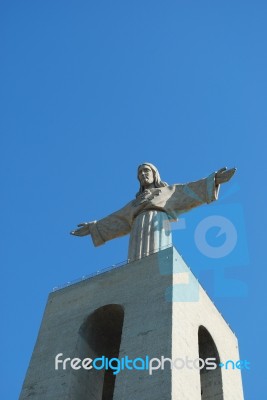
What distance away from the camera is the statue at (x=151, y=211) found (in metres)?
17.9

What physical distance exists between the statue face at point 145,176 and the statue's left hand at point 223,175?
2.53 metres

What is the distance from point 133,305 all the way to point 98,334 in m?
1.63

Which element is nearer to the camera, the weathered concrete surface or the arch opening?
the weathered concrete surface

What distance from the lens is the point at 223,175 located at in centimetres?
1838

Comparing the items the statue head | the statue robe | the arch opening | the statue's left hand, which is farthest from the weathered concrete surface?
the statue head

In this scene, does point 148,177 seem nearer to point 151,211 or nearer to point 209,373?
point 151,211

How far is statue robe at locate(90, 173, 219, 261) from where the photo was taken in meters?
17.9

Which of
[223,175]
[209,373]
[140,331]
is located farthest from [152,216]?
[209,373]

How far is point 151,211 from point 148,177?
5.70ft

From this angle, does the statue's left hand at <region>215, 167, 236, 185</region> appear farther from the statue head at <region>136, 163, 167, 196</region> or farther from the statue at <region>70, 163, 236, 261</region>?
the statue head at <region>136, 163, 167, 196</region>

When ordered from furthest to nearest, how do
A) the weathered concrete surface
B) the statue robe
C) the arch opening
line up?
1. the statue robe
2. the arch opening
3. the weathered concrete surface

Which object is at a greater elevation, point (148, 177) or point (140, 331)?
point (148, 177)

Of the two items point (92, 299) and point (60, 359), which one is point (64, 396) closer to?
point (60, 359)

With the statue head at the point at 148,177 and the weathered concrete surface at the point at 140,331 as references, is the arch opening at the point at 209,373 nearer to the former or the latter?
→ the weathered concrete surface at the point at 140,331
